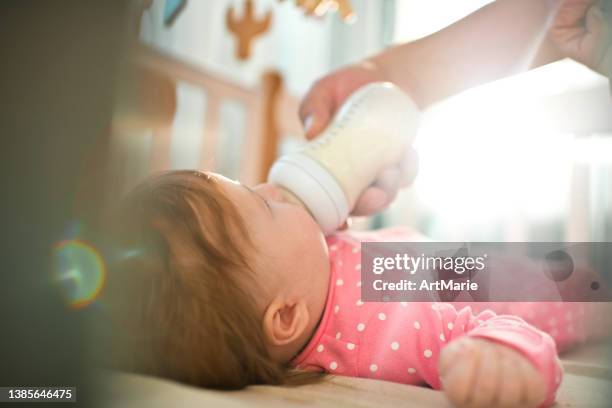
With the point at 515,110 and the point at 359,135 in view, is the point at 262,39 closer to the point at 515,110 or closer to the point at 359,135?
the point at 515,110

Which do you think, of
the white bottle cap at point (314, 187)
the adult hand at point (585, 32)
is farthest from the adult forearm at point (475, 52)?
the white bottle cap at point (314, 187)

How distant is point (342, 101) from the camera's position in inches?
31.0

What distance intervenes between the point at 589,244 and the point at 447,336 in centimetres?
19

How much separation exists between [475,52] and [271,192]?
1.29ft

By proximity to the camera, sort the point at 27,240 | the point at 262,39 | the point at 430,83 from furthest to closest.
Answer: the point at 262,39
the point at 430,83
the point at 27,240

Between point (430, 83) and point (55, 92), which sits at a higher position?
point (430, 83)

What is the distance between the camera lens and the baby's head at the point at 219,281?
41 cm

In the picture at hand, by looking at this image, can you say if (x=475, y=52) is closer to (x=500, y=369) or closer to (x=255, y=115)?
(x=500, y=369)

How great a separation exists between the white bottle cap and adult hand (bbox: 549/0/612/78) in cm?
31

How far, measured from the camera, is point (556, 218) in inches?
48.1

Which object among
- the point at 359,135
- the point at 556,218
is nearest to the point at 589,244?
the point at 359,135

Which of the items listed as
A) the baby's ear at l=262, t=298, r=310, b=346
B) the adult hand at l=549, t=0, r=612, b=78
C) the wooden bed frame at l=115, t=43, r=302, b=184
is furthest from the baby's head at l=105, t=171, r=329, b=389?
the wooden bed frame at l=115, t=43, r=302, b=184

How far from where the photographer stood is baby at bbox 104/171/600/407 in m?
0.34

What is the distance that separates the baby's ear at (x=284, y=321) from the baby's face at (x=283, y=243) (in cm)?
1
